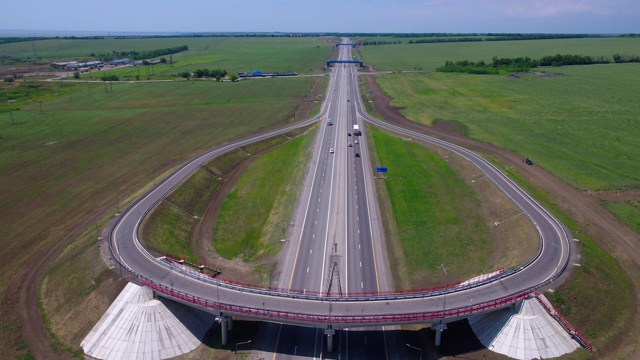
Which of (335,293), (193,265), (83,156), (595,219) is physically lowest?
(193,265)

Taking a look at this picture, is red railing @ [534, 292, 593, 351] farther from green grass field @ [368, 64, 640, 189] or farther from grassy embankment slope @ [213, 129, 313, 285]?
green grass field @ [368, 64, 640, 189]

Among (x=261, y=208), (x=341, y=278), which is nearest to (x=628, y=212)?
(x=341, y=278)

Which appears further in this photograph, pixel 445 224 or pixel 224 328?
pixel 445 224

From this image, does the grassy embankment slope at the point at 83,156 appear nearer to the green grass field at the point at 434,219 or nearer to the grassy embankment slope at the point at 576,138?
the green grass field at the point at 434,219

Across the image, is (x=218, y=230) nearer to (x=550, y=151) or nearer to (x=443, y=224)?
(x=443, y=224)

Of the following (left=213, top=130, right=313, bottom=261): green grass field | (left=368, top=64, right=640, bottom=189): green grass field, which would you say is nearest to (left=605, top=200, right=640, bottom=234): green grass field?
(left=368, top=64, right=640, bottom=189): green grass field

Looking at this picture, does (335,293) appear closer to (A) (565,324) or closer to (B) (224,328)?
(B) (224,328)
